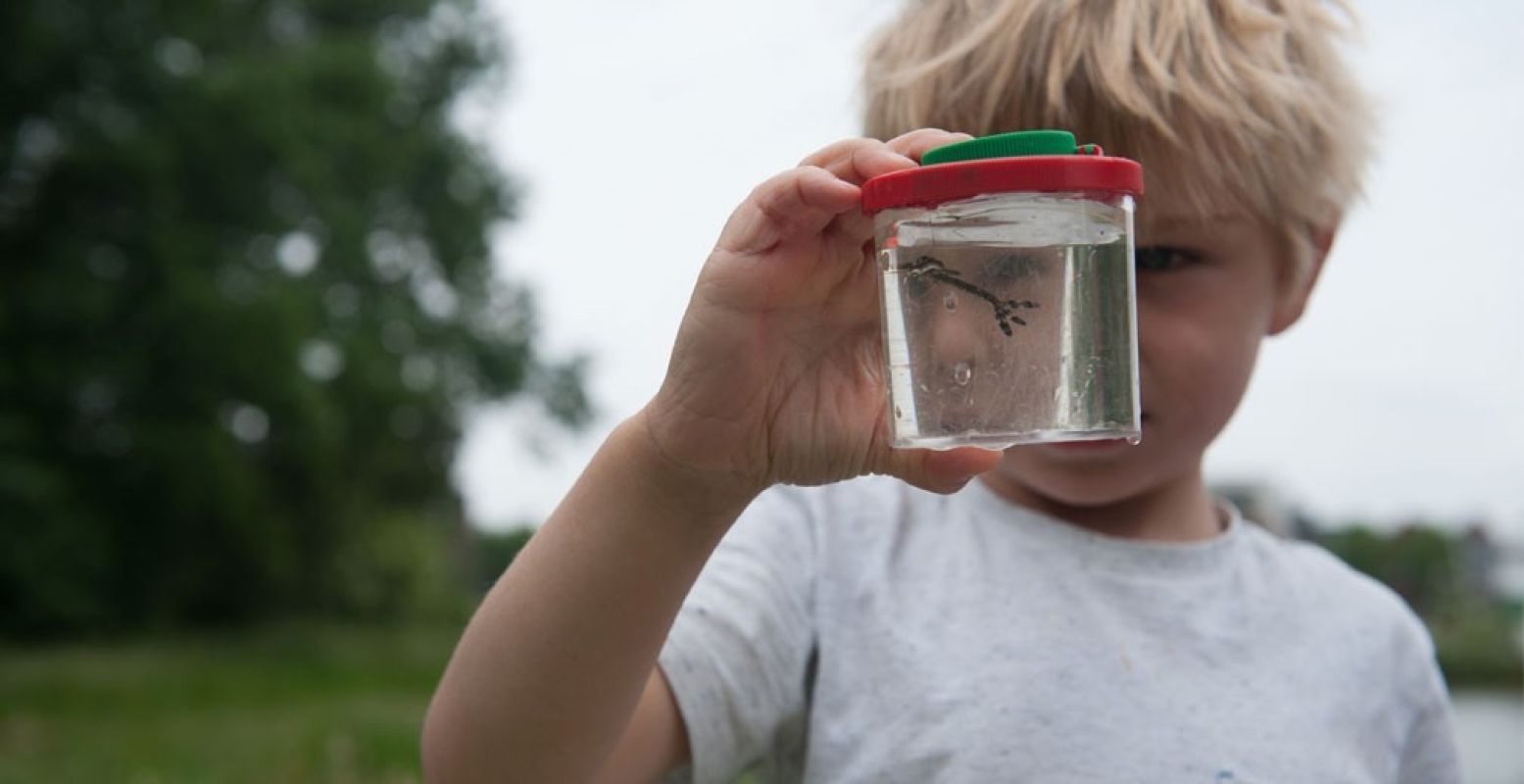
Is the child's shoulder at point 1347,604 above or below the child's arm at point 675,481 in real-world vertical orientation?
below

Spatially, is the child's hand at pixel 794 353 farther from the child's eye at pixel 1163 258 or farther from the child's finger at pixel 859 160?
the child's eye at pixel 1163 258

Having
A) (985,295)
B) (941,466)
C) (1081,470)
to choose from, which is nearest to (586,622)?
(941,466)

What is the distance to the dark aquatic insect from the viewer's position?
1139 mm

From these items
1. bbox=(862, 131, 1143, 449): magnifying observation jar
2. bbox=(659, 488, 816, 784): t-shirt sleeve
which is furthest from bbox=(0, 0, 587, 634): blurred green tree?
bbox=(862, 131, 1143, 449): magnifying observation jar

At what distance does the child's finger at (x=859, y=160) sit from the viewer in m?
1.20

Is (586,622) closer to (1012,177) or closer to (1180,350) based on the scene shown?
(1012,177)

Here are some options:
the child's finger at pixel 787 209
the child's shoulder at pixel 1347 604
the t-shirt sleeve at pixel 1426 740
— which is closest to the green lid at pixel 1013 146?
the child's finger at pixel 787 209

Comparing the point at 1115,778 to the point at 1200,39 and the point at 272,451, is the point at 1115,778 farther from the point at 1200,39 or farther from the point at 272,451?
the point at 272,451

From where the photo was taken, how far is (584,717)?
4.51 feet

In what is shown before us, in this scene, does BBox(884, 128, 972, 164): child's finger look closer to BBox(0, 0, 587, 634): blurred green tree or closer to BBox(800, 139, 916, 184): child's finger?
BBox(800, 139, 916, 184): child's finger

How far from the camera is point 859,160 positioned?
1230 millimetres

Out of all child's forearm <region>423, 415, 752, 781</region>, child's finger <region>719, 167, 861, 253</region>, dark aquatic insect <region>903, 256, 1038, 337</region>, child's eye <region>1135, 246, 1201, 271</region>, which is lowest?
child's forearm <region>423, 415, 752, 781</region>

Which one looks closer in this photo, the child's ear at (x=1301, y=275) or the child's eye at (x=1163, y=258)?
the child's eye at (x=1163, y=258)

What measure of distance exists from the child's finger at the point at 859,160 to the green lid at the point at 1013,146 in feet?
0.23
